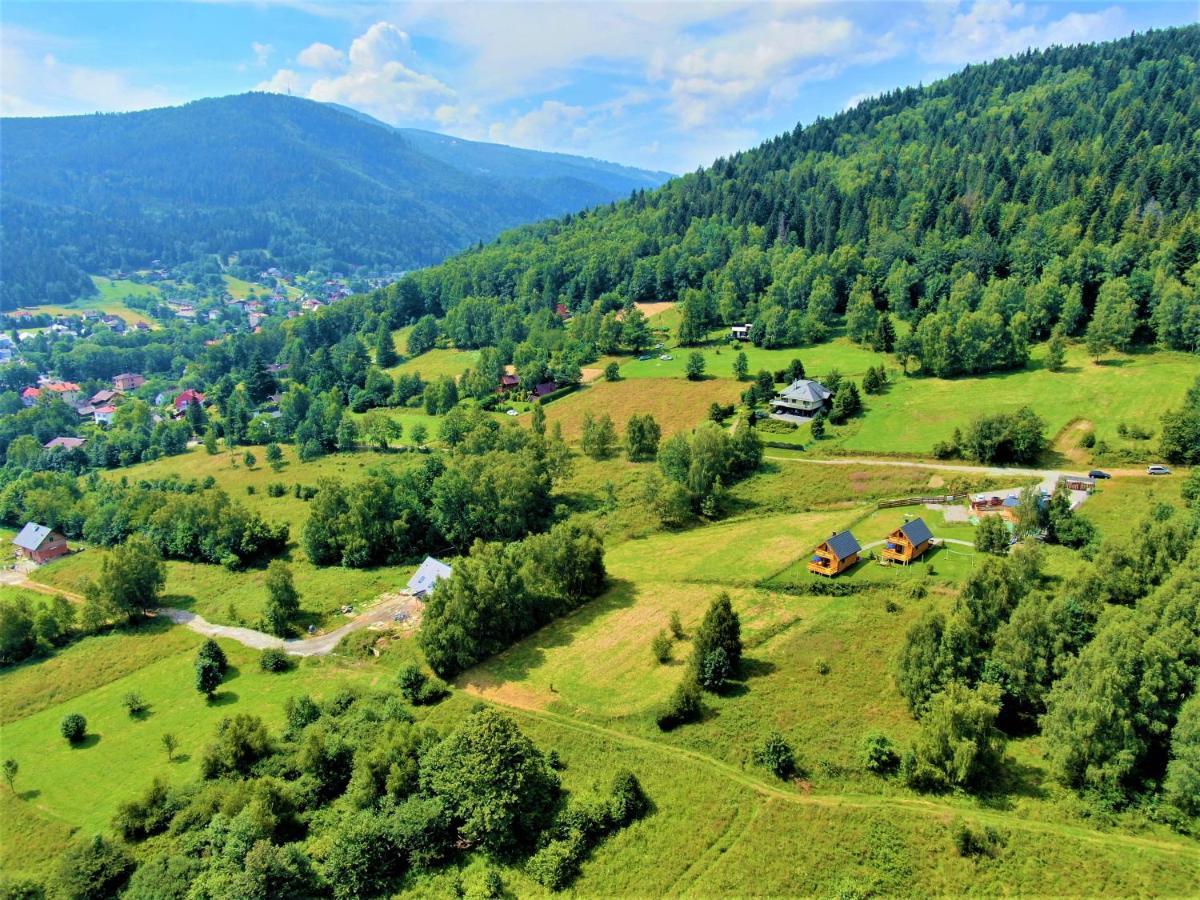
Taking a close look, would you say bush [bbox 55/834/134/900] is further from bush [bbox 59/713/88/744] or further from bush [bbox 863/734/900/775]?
bush [bbox 863/734/900/775]

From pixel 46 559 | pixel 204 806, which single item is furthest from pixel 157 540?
pixel 204 806

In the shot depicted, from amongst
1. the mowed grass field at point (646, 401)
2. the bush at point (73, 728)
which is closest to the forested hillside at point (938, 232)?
the mowed grass field at point (646, 401)

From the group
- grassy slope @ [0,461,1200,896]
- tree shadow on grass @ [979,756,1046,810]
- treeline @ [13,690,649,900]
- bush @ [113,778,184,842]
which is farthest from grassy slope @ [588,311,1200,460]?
bush @ [113,778,184,842]

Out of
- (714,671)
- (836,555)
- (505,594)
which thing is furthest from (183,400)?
(714,671)

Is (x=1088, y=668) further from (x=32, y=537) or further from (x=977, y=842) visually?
(x=32, y=537)

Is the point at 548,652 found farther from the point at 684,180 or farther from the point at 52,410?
the point at 684,180

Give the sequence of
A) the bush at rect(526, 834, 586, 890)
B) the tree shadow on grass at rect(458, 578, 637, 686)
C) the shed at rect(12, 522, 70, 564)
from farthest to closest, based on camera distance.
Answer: the shed at rect(12, 522, 70, 564) < the tree shadow on grass at rect(458, 578, 637, 686) < the bush at rect(526, 834, 586, 890)

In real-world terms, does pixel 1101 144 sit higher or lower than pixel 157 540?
higher
